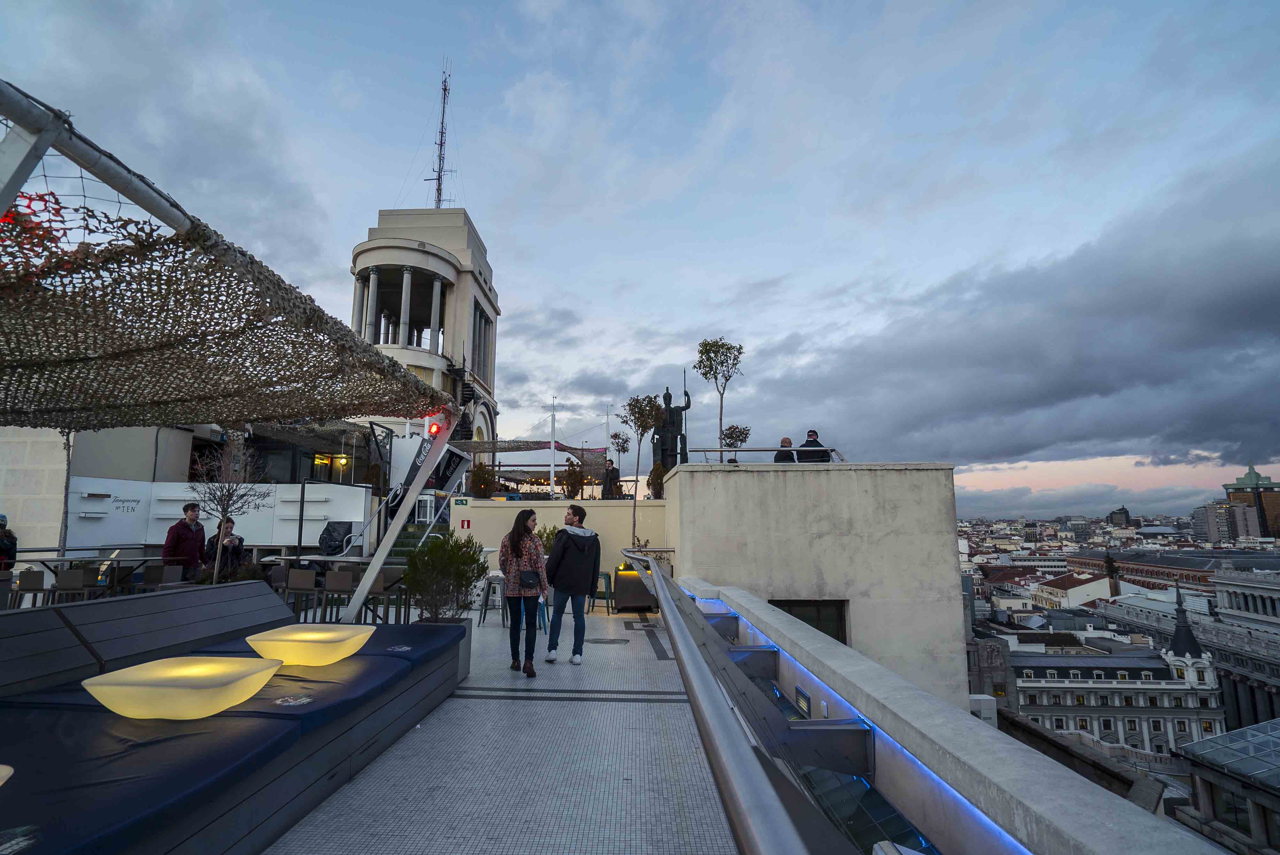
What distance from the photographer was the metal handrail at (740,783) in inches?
28.1

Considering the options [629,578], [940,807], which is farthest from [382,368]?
[629,578]

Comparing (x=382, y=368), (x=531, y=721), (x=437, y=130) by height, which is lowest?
(x=531, y=721)

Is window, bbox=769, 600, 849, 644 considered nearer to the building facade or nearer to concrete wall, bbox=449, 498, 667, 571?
concrete wall, bbox=449, 498, 667, 571

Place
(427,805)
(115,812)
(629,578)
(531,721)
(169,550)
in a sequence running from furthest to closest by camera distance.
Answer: (629,578) < (169,550) < (531,721) < (427,805) < (115,812)

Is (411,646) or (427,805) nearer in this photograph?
(427,805)

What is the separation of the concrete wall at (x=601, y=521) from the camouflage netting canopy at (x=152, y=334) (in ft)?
36.6

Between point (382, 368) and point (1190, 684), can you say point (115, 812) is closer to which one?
point (382, 368)

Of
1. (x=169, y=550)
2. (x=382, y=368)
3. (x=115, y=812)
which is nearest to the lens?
(x=115, y=812)

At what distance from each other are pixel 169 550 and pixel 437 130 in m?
58.7

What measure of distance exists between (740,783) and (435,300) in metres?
40.3

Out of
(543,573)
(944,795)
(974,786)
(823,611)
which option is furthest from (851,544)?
(974,786)

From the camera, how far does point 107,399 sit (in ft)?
14.3

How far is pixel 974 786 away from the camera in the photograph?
1667 millimetres

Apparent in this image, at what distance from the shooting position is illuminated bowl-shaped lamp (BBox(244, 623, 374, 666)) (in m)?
3.44
